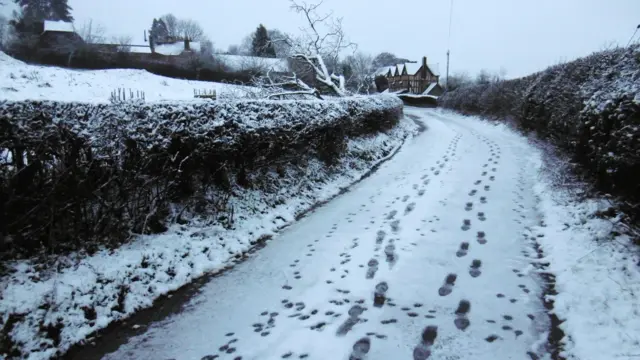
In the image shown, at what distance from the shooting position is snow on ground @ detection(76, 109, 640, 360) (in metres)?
3.07

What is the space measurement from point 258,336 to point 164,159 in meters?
2.58

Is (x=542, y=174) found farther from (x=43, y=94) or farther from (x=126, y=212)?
(x=43, y=94)

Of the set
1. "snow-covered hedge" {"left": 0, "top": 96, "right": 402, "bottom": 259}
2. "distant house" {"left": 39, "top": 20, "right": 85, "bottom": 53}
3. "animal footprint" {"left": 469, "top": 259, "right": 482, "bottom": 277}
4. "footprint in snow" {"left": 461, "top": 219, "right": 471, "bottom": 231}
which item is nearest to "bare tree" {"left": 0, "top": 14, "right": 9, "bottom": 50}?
"distant house" {"left": 39, "top": 20, "right": 85, "bottom": 53}

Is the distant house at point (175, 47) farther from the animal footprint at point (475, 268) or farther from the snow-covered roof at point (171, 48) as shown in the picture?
the animal footprint at point (475, 268)

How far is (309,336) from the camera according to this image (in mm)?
3215

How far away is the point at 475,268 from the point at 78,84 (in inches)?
1001

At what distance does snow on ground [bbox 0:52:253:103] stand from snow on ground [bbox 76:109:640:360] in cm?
975

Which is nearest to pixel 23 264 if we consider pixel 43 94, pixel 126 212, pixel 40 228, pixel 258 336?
pixel 40 228

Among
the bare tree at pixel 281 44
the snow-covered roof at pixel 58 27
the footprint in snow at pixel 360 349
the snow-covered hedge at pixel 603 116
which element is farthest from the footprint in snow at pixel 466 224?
the snow-covered roof at pixel 58 27

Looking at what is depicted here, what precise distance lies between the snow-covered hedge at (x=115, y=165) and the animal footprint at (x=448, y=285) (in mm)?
3142

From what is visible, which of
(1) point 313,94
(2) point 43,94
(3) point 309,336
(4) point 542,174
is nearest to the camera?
(3) point 309,336

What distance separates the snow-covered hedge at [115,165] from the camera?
3.49 metres

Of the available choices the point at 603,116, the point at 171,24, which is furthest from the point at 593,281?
the point at 171,24

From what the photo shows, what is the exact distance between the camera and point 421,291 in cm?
381
